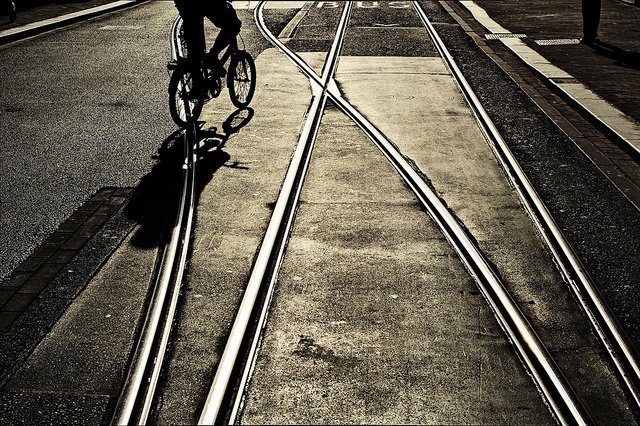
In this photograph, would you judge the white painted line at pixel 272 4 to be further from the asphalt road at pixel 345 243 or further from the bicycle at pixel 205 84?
the bicycle at pixel 205 84

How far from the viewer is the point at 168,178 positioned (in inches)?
297

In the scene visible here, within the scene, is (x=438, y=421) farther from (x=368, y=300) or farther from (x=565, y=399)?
(x=368, y=300)

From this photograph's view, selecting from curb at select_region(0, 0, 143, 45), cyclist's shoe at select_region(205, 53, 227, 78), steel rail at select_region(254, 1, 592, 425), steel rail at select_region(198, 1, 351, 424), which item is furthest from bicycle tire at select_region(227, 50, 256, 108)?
curb at select_region(0, 0, 143, 45)

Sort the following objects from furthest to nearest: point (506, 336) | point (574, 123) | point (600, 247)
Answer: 1. point (574, 123)
2. point (600, 247)
3. point (506, 336)

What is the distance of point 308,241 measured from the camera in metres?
6.10

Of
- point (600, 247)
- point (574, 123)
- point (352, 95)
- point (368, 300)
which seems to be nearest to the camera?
point (368, 300)

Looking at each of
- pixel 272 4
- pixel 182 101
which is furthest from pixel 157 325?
pixel 272 4

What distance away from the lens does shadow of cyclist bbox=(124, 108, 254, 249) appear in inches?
252

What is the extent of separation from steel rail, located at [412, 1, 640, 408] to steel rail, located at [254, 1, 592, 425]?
393mm

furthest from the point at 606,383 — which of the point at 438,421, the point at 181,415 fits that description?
the point at 181,415

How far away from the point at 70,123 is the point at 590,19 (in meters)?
9.73

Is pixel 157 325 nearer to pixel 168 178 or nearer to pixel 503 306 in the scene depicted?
pixel 503 306

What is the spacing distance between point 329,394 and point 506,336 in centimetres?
122

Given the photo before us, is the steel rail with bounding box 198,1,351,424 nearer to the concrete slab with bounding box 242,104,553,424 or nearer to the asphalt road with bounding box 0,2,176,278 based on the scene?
the concrete slab with bounding box 242,104,553,424
